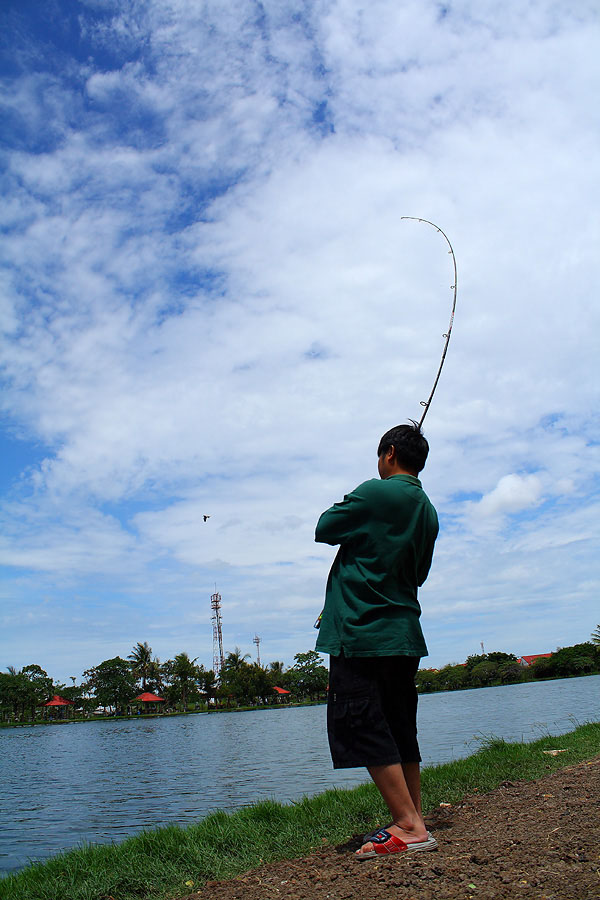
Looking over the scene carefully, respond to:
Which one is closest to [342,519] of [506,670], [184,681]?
[184,681]

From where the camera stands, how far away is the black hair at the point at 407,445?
133 inches

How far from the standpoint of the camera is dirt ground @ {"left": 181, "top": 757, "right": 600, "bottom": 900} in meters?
2.25

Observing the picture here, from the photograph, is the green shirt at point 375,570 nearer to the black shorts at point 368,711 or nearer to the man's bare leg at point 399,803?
the black shorts at point 368,711

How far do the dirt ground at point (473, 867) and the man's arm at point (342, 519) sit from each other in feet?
4.53

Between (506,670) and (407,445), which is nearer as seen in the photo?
(407,445)

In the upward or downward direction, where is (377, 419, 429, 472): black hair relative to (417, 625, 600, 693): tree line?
upward

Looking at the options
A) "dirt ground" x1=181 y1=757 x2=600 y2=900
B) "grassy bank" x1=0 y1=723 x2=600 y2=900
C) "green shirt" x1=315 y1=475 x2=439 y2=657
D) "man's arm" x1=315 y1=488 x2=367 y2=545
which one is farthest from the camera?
"grassy bank" x1=0 y1=723 x2=600 y2=900

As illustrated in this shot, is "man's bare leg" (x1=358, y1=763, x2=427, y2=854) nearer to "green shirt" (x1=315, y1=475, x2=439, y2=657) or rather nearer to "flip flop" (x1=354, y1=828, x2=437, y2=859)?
"flip flop" (x1=354, y1=828, x2=437, y2=859)

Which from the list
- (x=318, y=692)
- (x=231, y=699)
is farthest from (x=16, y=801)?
(x=318, y=692)

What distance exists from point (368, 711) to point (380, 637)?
1.09 feet

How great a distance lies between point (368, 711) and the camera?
2904 millimetres

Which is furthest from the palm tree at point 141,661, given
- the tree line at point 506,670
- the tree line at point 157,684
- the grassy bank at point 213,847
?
the grassy bank at point 213,847

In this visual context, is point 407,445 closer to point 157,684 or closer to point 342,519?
point 342,519

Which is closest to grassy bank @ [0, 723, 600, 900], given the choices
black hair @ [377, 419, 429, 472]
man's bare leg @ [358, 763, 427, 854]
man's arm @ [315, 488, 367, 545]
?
man's bare leg @ [358, 763, 427, 854]
